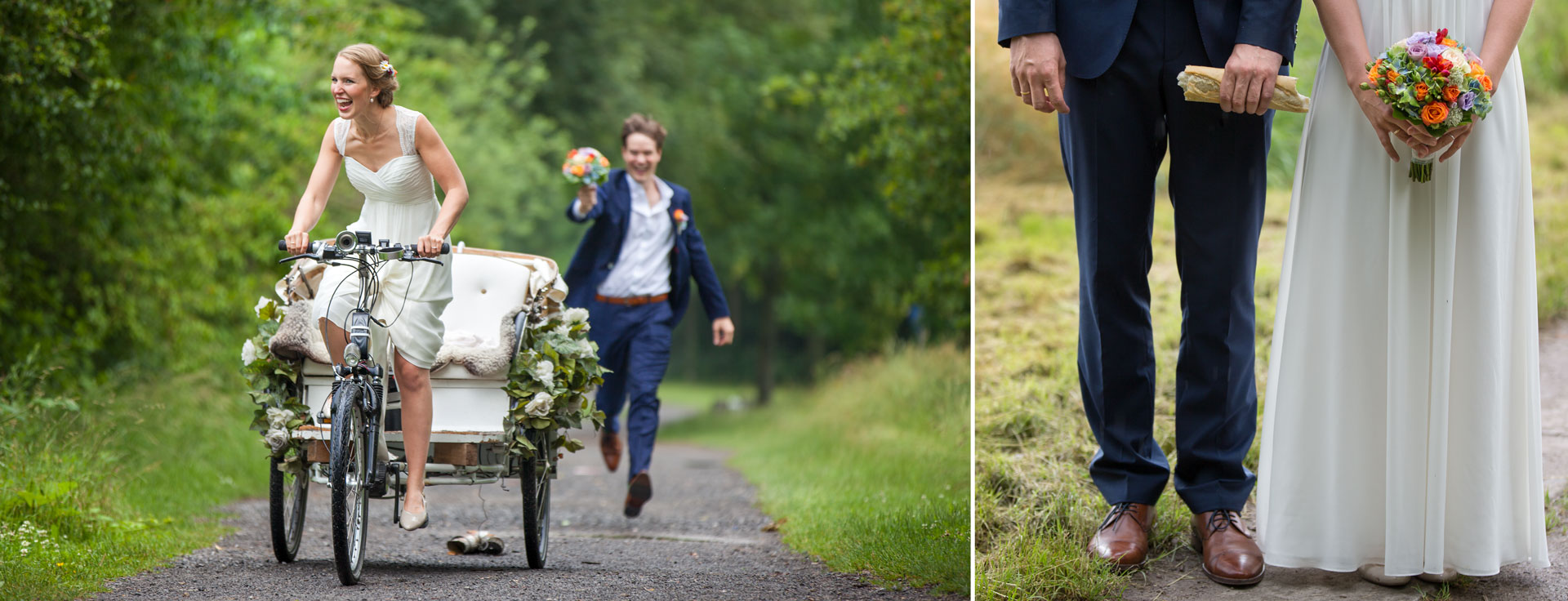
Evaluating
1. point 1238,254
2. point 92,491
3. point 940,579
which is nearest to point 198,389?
point 92,491

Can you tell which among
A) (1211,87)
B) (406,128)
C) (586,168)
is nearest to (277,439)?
(406,128)

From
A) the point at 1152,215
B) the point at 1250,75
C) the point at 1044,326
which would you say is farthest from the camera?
the point at 1044,326

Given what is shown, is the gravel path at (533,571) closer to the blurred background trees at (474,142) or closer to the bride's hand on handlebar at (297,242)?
the bride's hand on handlebar at (297,242)

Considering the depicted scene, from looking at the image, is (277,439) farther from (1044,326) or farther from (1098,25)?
(1044,326)

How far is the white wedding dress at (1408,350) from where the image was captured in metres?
3.97

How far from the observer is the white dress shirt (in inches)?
304

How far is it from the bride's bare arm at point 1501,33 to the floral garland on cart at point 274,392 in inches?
164

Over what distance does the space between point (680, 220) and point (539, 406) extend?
8.19 feet

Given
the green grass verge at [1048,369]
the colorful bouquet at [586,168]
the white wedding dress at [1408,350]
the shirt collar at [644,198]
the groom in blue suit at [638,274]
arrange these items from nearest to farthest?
the white wedding dress at [1408,350] → the green grass verge at [1048,369] → the colorful bouquet at [586,168] → the groom in blue suit at [638,274] → the shirt collar at [644,198]

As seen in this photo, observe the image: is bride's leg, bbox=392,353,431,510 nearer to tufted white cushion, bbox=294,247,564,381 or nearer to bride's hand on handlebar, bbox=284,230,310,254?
tufted white cushion, bbox=294,247,564,381

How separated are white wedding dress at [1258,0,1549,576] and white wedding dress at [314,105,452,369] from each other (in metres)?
2.94

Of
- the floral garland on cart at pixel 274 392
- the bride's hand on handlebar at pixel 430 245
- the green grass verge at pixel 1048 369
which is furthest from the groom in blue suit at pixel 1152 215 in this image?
the floral garland on cart at pixel 274 392

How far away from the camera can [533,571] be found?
557 cm

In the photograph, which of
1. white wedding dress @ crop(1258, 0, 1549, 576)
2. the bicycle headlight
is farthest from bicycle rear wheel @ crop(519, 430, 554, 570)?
white wedding dress @ crop(1258, 0, 1549, 576)
